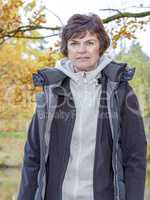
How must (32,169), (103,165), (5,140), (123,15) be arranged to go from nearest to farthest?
(103,165) → (32,169) → (123,15) → (5,140)

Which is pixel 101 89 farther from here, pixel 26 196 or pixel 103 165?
pixel 26 196

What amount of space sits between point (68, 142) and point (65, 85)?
0.27m

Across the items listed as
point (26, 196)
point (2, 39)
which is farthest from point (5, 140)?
point (26, 196)

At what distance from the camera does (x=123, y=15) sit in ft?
20.8

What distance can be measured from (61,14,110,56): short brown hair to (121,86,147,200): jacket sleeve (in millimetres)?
305

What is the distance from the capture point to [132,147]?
2.16m

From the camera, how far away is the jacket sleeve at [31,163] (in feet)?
7.43

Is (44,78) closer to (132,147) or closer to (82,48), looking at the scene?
(82,48)

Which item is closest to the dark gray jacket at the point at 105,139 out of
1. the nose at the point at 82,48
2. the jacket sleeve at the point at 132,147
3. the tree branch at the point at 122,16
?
the jacket sleeve at the point at 132,147

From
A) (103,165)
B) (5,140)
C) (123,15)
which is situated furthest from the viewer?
(5,140)

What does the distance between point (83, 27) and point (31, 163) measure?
67 centimetres

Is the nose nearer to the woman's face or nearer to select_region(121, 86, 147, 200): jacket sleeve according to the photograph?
the woman's face

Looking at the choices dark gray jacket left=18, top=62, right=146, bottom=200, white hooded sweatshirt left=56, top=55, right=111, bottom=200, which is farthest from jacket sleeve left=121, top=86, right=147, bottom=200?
white hooded sweatshirt left=56, top=55, right=111, bottom=200

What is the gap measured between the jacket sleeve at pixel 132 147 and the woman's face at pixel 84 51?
0.76 ft
